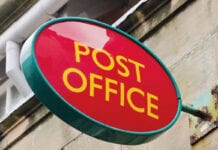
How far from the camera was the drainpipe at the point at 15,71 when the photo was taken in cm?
1018

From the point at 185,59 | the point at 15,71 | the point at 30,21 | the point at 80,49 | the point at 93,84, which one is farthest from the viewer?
the point at 30,21

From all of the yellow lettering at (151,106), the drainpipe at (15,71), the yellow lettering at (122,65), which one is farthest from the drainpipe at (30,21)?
the yellow lettering at (151,106)

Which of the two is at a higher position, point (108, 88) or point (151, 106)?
point (108, 88)

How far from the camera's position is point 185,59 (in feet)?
26.6

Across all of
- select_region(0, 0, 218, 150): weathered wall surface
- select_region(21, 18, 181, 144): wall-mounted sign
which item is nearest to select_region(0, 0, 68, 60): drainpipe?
select_region(0, 0, 218, 150): weathered wall surface

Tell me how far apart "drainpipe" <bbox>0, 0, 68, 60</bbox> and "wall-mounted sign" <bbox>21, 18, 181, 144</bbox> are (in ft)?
9.35

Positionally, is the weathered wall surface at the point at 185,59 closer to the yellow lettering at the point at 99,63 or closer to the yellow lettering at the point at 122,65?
the yellow lettering at the point at 122,65

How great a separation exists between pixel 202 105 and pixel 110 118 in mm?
1014

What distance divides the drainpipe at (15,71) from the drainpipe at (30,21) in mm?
92

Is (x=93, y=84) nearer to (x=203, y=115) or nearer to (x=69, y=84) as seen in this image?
(x=69, y=84)

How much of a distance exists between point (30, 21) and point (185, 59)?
2719mm

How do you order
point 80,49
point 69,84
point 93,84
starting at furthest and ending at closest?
1. point 80,49
2. point 93,84
3. point 69,84

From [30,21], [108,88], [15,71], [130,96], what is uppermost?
[108,88]

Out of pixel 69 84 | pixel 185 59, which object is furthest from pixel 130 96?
pixel 185 59
